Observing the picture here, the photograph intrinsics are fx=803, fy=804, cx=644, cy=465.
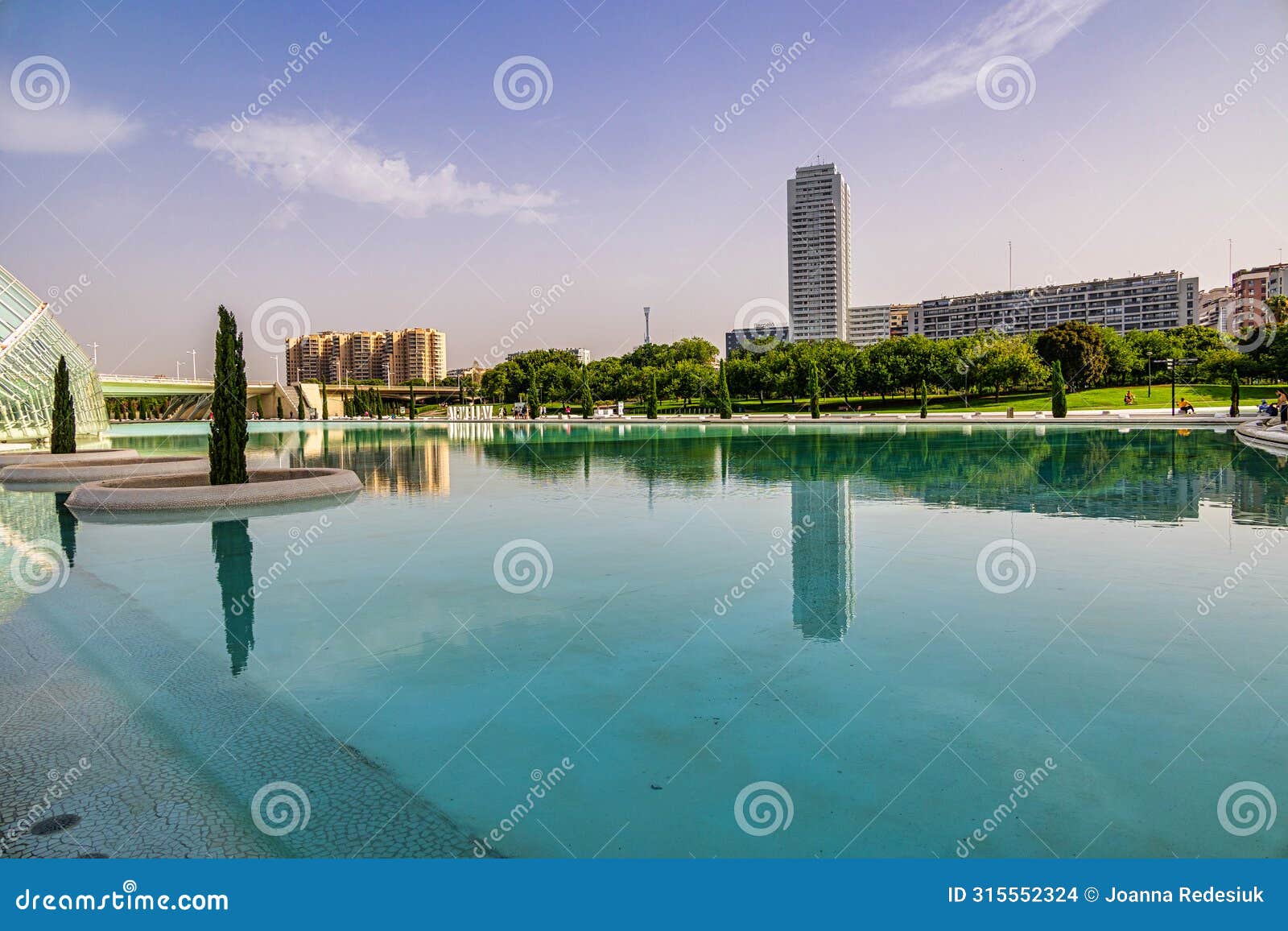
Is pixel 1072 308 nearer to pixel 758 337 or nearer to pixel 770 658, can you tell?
pixel 758 337

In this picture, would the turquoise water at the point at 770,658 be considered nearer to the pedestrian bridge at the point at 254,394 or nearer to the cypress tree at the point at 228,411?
the cypress tree at the point at 228,411

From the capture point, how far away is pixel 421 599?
739cm

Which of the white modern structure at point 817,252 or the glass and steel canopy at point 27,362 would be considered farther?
the white modern structure at point 817,252

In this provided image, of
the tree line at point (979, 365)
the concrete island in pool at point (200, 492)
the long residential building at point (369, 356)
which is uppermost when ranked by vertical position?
the long residential building at point (369, 356)

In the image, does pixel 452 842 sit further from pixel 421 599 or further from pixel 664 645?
pixel 421 599

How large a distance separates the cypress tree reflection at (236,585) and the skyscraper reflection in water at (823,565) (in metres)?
4.28

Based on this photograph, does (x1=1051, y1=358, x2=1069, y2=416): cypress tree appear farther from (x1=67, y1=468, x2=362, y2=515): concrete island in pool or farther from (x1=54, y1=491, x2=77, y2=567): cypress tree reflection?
(x1=54, y1=491, x2=77, y2=567): cypress tree reflection

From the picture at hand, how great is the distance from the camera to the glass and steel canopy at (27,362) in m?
28.2

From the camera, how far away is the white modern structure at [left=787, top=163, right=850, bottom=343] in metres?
161

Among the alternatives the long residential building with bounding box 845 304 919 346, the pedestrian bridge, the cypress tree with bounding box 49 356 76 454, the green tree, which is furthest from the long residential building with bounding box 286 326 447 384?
the cypress tree with bounding box 49 356 76 454

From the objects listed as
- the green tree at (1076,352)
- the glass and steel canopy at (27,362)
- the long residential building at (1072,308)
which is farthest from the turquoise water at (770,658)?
the long residential building at (1072,308)

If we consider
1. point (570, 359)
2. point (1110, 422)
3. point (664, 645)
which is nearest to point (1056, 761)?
point (664, 645)

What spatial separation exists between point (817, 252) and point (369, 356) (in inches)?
4255

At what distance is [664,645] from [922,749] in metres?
2.22
